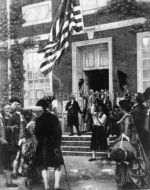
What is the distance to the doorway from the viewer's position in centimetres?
804

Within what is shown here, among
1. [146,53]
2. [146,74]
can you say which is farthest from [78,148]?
[146,53]

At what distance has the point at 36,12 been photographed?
26.7 feet

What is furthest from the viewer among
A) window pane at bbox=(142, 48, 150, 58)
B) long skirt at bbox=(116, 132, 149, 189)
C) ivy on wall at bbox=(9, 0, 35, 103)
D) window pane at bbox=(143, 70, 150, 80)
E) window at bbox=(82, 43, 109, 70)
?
window at bbox=(82, 43, 109, 70)

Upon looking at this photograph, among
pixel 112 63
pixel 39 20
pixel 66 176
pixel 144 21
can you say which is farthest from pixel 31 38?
pixel 66 176

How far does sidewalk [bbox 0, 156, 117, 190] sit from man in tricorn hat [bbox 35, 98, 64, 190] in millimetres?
396

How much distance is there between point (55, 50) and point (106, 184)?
2.71 metres

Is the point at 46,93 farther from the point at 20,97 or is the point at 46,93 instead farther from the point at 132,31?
the point at 132,31

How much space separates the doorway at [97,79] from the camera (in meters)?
8.04

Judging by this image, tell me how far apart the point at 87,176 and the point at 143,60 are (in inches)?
96.0

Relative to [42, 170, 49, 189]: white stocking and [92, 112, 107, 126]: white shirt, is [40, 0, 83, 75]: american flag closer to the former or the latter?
[92, 112, 107, 126]: white shirt

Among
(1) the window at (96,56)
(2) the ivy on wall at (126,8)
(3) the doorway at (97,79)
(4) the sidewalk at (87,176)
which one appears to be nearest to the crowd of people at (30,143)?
(4) the sidewalk at (87,176)

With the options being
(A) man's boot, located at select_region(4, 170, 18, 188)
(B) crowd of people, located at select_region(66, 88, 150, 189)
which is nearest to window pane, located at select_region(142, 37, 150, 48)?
(B) crowd of people, located at select_region(66, 88, 150, 189)

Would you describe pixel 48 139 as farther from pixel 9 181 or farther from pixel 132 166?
pixel 132 166

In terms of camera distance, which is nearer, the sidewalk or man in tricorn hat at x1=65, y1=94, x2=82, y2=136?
the sidewalk
